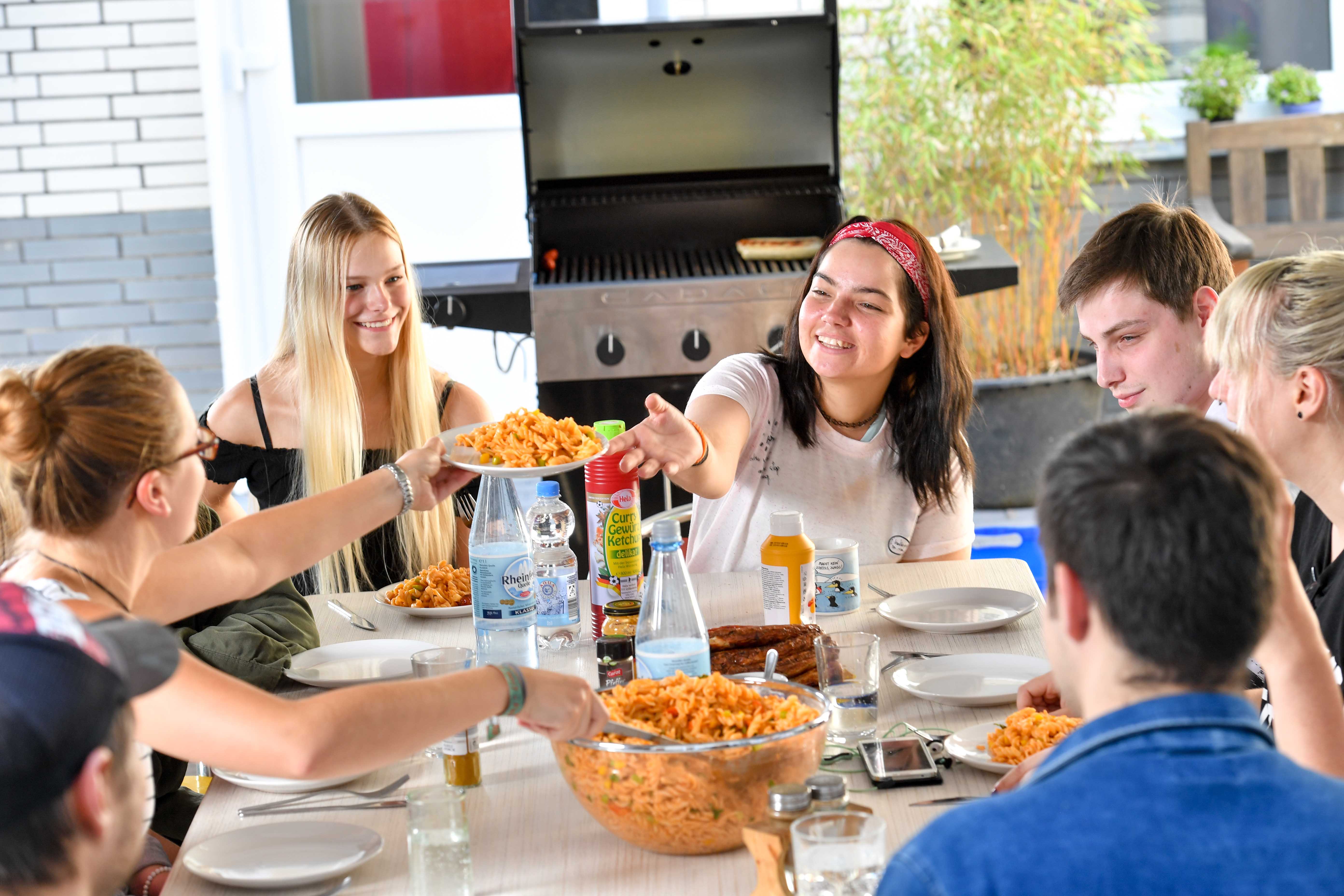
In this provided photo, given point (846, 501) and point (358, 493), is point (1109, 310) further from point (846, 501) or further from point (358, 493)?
point (358, 493)

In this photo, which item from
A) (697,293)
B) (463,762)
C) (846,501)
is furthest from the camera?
(697,293)

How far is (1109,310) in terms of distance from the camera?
2023 millimetres

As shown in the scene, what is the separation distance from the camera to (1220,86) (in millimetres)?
5223

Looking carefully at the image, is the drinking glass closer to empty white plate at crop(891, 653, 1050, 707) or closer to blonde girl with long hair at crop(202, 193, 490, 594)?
empty white plate at crop(891, 653, 1050, 707)

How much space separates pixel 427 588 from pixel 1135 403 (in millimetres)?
1225

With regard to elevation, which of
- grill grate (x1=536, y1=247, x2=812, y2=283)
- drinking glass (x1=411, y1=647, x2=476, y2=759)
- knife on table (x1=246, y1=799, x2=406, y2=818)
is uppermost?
grill grate (x1=536, y1=247, x2=812, y2=283)

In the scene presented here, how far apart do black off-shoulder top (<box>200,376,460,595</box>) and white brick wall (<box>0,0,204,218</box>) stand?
2271 mm

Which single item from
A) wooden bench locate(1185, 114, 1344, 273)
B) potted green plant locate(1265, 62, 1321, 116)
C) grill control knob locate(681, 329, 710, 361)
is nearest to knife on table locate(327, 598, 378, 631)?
grill control knob locate(681, 329, 710, 361)

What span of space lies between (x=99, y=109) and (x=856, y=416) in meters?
3.38

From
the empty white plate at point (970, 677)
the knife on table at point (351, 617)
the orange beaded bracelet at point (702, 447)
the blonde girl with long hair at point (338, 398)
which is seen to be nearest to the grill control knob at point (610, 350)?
the blonde girl with long hair at point (338, 398)

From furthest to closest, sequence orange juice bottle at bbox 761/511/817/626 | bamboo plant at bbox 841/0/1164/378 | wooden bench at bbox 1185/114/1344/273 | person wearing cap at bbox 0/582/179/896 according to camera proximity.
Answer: wooden bench at bbox 1185/114/1344/273
bamboo plant at bbox 841/0/1164/378
orange juice bottle at bbox 761/511/817/626
person wearing cap at bbox 0/582/179/896

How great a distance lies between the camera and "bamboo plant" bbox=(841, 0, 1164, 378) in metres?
4.84


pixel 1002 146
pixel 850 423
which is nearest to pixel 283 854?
pixel 850 423

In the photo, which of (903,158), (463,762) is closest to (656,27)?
(903,158)
